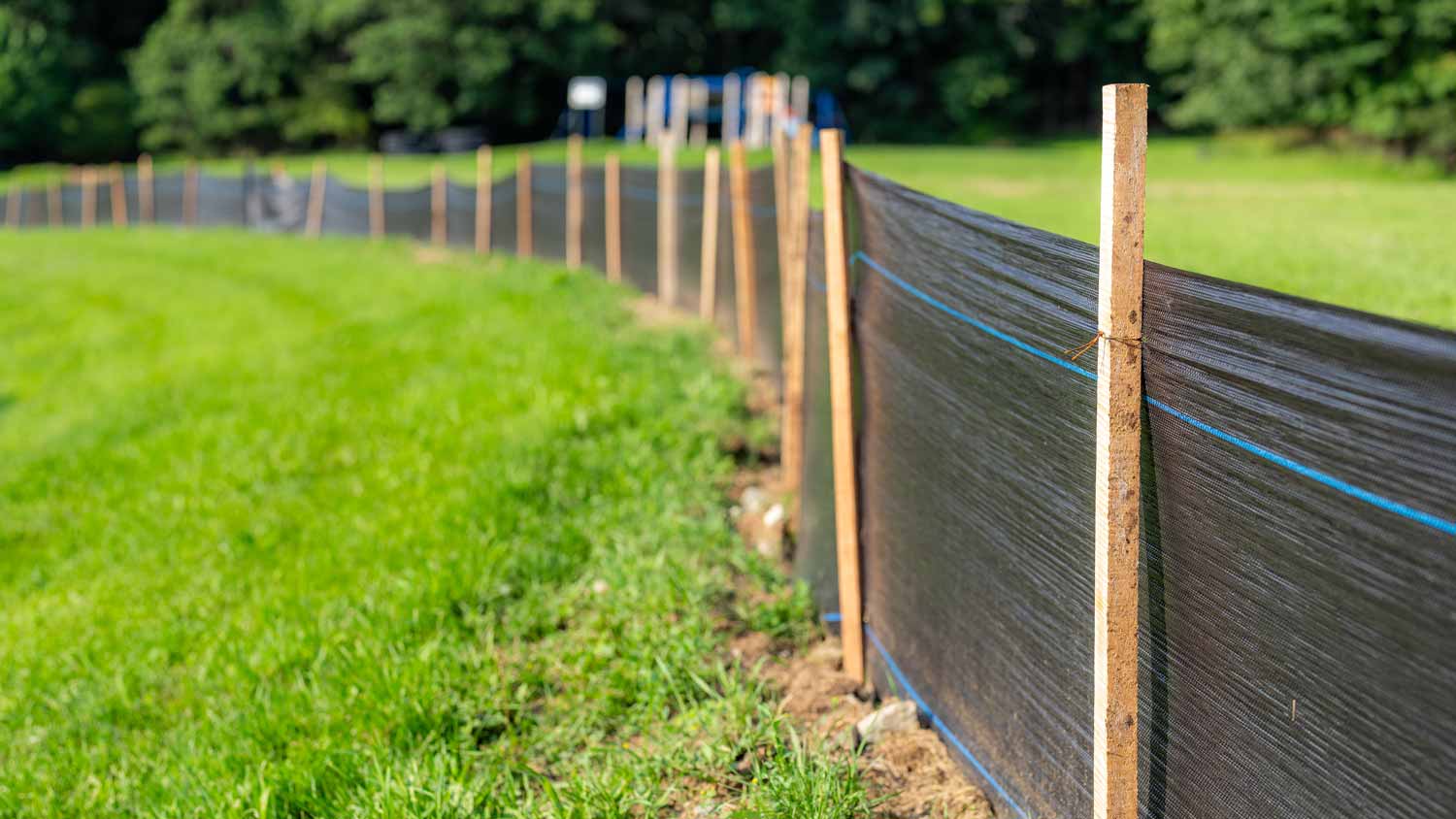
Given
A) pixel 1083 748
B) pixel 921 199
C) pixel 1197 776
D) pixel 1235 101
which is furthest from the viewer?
pixel 1235 101

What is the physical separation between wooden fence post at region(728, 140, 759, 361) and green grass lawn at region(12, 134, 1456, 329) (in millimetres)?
3374

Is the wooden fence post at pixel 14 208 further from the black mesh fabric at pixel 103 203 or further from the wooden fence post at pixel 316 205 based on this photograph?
the wooden fence post at pixel 316 205

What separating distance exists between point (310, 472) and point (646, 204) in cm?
558

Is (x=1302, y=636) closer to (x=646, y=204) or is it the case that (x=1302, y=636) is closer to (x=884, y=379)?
(x=884, y=379)

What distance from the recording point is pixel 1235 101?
3177cm

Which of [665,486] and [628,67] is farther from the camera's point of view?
[628,67]

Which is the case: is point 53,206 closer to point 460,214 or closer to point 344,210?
point 344,210

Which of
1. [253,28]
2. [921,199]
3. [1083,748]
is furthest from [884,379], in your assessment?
[253,28]

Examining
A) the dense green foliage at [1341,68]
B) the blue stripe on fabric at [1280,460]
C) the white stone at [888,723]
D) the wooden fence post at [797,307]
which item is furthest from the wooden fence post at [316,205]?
the blue stripe on fabric at [1280,460]

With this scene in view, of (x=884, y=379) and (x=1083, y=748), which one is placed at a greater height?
(x=884, y=379)

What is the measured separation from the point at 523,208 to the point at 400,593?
1161 centimetres

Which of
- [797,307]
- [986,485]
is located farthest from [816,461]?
[986,485]

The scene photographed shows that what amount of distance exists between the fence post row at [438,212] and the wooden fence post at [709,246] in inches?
368

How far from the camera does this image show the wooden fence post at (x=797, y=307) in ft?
17.5
